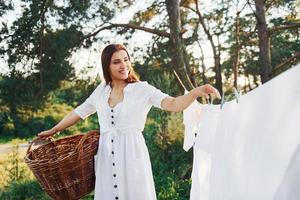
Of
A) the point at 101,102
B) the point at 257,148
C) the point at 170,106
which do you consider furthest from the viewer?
the point at 101,102

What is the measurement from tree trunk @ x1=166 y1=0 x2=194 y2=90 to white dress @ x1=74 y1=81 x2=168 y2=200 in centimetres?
457

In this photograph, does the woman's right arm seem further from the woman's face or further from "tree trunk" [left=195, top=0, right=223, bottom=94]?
"tree trunk" [left=195, top=0, right=223, bottom=94]

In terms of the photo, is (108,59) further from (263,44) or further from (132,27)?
(132,27)

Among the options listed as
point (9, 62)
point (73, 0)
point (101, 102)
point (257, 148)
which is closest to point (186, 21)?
point (73, 0)

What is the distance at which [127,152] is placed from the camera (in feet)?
10.4

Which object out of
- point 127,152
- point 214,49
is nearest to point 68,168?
point 127,152

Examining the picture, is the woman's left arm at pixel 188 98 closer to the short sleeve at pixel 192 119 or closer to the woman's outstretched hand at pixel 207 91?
the woman's outstretched hand at pixel 207 91

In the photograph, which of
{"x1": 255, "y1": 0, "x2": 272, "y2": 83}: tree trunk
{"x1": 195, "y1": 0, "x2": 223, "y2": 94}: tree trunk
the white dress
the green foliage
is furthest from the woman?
{"x1": 195, "y1": 0, "x2": 223, "y2": 94}: tree trunk

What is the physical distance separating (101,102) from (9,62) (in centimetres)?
476

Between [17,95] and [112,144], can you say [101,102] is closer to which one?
[112,144]

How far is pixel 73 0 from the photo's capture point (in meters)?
7.79

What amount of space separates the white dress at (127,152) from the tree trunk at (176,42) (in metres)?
4.57

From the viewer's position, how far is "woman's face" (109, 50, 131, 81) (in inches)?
125

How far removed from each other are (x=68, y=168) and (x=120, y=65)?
74 cm
